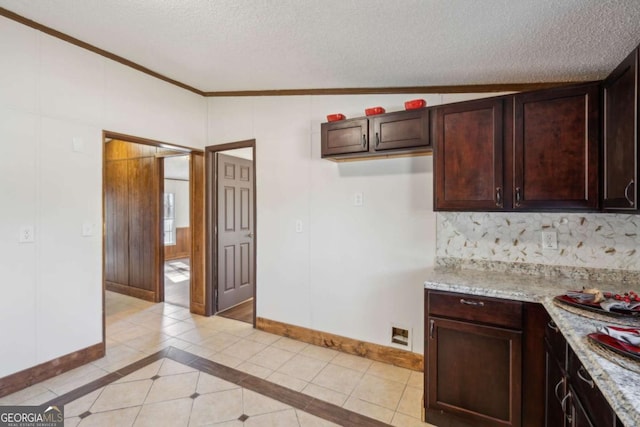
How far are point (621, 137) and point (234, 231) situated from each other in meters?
3.79

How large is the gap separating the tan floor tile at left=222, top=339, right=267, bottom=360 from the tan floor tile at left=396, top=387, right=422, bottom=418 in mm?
1384

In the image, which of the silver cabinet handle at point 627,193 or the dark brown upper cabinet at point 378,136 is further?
the dark brown upper cabinet at point 378,136

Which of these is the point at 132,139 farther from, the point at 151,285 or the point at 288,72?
the point at 151,285

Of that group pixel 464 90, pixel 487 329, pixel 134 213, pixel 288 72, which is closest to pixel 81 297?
pixel 134 213

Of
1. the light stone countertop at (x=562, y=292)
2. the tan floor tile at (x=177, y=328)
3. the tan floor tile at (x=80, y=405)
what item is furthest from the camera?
the tan floor tile at (x=177, y=328)

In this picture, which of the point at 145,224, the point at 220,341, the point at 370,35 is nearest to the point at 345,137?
the point at 370,35

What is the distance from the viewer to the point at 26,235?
7.64 ft

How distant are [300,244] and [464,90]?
6.66 ft

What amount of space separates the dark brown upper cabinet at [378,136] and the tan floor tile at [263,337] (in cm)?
194

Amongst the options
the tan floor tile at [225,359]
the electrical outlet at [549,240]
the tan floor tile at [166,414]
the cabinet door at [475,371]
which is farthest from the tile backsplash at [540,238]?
the tan floor tile at [166,414]

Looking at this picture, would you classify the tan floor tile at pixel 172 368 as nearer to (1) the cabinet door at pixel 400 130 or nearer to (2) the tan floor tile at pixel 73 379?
(2) the tan floor tile at pixel 73 379

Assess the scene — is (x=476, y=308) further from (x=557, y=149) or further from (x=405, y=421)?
(x=557, y=149)

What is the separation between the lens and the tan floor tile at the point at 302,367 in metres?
2.54

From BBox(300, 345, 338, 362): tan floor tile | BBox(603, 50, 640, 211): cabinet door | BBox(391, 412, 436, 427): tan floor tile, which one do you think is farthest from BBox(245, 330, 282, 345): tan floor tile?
BBox(603, 50, 640, 211): cabinet door
